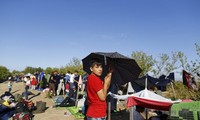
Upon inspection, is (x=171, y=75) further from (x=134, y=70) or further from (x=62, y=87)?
(x=134, y=70)

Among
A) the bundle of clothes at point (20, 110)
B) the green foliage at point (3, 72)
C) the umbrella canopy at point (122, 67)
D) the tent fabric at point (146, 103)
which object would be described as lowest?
the bundle of clothes at point (20, 110)

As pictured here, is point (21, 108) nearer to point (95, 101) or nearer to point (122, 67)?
point (122, 67)

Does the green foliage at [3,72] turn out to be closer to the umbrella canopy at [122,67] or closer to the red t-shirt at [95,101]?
the umbrella canopy at [122,67]

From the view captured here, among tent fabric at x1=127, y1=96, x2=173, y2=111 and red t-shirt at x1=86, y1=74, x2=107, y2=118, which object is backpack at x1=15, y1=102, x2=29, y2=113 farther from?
red t-shirt at x1=86, y1=74, x2=107, y2=118

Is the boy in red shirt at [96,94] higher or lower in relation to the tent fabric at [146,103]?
higher

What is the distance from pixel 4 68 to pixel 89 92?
204 ft

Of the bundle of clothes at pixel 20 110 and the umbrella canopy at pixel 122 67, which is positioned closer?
the umbrella canopy at pixel 122 67

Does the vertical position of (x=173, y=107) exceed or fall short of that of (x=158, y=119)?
it exceeds it

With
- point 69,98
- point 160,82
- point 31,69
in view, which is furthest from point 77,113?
point 31,69

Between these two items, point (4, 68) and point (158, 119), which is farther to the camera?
point (4, 68)

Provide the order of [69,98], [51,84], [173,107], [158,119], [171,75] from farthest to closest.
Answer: [51,84]
[171,75]
[69,98]
[158,119]
[173,107]

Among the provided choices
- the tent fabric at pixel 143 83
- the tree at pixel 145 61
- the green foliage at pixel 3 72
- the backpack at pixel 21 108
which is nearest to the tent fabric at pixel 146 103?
the backpack at pixel 21 108

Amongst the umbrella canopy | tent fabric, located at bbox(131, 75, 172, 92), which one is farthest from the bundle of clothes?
the umbrella canopy

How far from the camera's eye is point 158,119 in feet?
32.1
